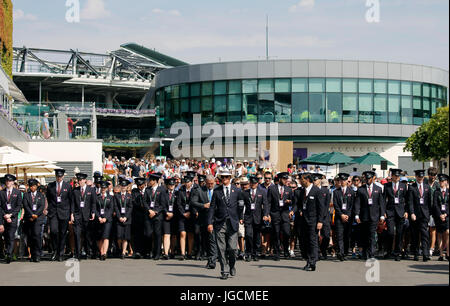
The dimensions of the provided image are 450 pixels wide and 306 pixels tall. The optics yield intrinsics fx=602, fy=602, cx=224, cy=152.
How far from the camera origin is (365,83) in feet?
156

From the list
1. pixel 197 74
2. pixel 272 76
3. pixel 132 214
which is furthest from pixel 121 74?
pixel 132 214

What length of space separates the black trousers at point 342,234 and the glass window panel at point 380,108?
3404 centimetres

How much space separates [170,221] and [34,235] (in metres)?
3.32

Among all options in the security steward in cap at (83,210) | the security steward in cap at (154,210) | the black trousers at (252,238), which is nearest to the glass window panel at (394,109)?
the black trousers at (252,238)

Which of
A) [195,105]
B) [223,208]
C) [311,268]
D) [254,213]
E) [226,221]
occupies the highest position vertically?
→ [195,105]

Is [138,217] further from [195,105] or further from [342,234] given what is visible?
[195,105]

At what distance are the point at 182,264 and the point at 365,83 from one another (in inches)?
1433

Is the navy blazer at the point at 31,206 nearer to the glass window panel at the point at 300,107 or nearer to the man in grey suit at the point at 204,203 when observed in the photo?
the man in grey suit at the point at 204,203

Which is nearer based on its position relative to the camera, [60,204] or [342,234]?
[342,234]

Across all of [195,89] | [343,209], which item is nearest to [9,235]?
[343,209]

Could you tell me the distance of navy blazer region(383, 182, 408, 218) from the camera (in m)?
14.8

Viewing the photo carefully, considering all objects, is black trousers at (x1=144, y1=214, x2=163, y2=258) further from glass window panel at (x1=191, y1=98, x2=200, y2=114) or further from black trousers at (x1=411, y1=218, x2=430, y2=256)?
glass window panel at (x1=191, y1=98, x2=200, y2=114)

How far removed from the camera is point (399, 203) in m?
14.8
